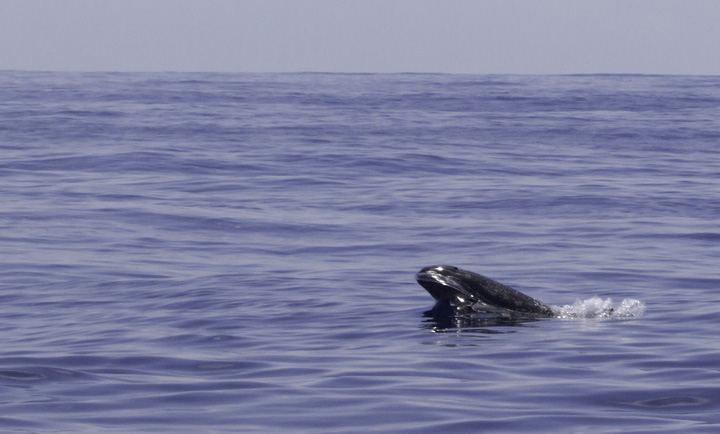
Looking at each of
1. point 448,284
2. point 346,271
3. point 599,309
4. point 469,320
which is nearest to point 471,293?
point 448,284

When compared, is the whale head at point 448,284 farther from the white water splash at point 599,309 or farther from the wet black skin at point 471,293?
the white water splash at point 599,309

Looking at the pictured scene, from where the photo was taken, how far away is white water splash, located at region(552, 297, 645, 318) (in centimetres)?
1630

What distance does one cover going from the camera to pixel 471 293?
15.9 meters

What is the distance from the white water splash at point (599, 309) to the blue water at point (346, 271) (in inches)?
9.3

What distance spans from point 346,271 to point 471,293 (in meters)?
5.27

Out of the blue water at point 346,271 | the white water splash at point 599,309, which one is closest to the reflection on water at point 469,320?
the blue water at point 346,271

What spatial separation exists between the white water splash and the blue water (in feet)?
0.77

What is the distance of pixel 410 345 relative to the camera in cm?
1405

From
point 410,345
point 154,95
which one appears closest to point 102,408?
point 410,345

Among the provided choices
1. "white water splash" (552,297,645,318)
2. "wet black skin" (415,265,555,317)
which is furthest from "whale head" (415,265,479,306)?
"white water splash" (552,297,645,318)

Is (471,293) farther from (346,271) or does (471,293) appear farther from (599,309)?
(346,271)

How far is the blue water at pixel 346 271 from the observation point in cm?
1102

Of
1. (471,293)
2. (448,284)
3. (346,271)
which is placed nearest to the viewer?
(448,284)

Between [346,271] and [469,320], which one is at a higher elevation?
[469,320]
